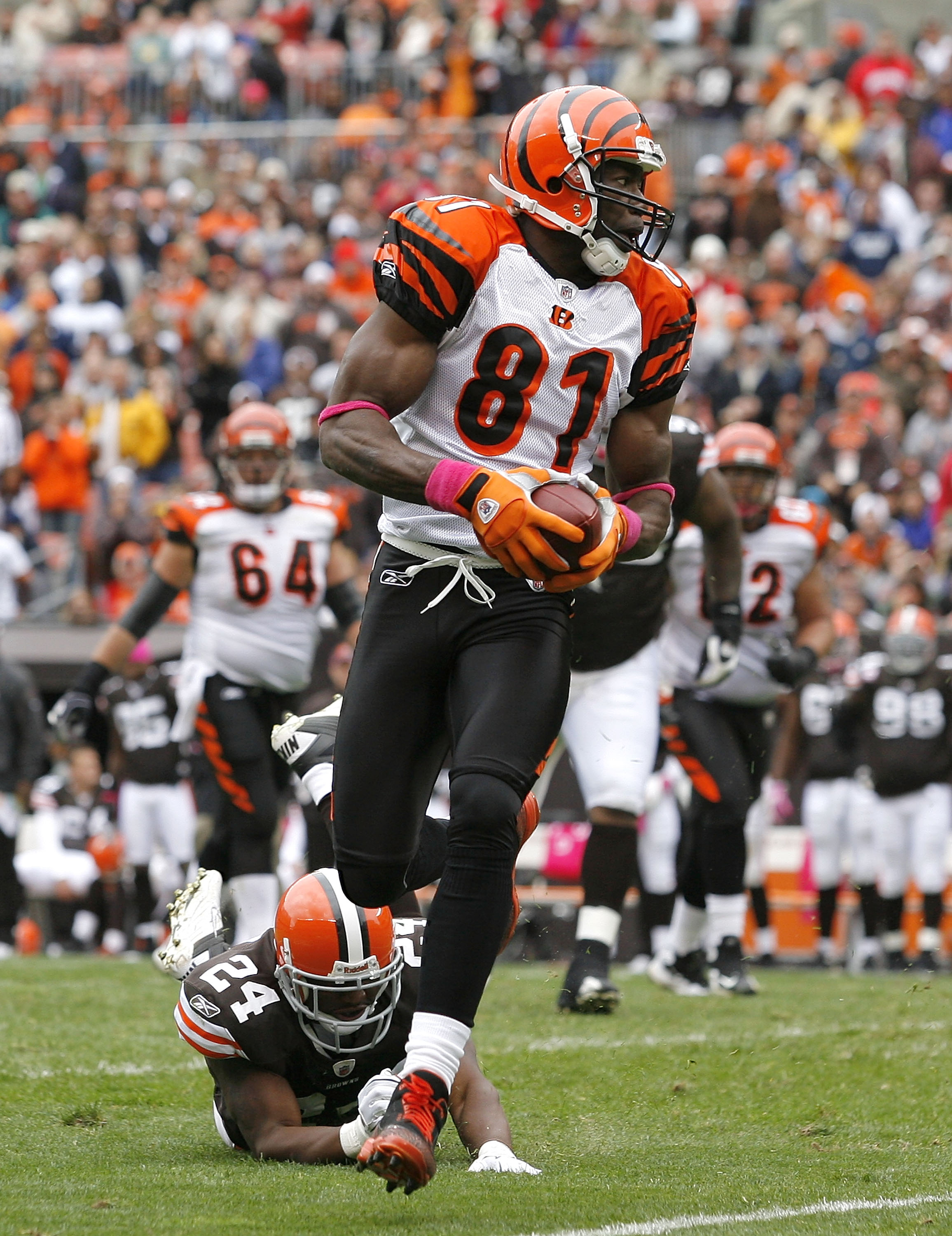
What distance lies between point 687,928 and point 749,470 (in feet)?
6.02

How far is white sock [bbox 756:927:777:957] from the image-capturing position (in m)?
10.7

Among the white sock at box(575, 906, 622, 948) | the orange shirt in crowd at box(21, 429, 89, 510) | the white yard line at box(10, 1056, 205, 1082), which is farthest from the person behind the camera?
the orange shirt in crowd at box(21, 429, 89, 510)

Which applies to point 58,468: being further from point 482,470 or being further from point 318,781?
point 482,470

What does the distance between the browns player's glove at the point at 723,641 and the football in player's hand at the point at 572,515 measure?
3.24 metres

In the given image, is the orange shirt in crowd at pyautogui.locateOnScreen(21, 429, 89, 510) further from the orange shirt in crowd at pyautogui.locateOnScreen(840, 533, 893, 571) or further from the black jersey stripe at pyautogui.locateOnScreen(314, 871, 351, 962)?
the black jersey stripe at pyautogui.locateOnScreen(314, 871, 351, 962)

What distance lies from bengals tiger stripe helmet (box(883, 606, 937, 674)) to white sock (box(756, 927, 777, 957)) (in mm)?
1644

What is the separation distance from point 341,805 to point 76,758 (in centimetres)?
911

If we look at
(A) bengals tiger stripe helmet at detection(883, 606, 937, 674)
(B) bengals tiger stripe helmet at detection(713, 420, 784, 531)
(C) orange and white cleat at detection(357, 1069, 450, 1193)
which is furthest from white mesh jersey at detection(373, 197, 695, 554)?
(A) bengals tiger stripe helmet at detection(883, 606, 937, 674)

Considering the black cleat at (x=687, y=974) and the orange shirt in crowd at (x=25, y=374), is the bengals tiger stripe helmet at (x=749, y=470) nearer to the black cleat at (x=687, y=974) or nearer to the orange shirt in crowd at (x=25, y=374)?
the black cleat at (x=687, y=974)

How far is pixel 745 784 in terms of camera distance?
23.9ft

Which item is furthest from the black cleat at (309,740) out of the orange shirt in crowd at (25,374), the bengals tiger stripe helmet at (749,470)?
the orange shirt in crowd at (25,374)

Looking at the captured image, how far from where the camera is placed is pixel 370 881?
3668 mm

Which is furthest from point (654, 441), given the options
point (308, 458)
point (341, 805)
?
point (308, 458)

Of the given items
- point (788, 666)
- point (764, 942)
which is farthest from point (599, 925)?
point (764, 942)
